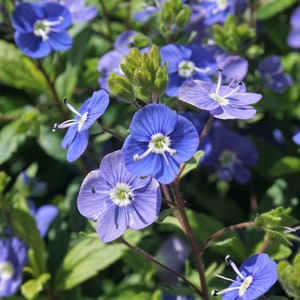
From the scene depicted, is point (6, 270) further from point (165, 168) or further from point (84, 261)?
point (165, 168)

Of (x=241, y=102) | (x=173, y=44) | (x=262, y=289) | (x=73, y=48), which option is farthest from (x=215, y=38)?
(x=262, y=289)

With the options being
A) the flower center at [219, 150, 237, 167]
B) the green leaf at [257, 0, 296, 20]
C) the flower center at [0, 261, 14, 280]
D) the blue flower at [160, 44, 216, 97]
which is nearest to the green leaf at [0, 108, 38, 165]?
the flower center at [0, 261, 14, 280]

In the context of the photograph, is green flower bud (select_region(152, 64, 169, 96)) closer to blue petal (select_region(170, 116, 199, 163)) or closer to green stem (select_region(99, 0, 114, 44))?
blue petal (select_region(170, 116, 199, 163))

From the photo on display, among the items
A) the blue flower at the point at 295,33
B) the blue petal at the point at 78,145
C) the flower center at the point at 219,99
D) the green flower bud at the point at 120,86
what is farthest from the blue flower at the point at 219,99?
the blue flower at the point at 295,33

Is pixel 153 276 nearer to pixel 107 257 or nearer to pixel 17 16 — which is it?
pixel 107 257

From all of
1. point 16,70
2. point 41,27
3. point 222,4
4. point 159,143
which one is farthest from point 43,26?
point 159,143

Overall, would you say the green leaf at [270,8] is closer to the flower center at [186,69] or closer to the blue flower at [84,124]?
the flower center at [186,69]
